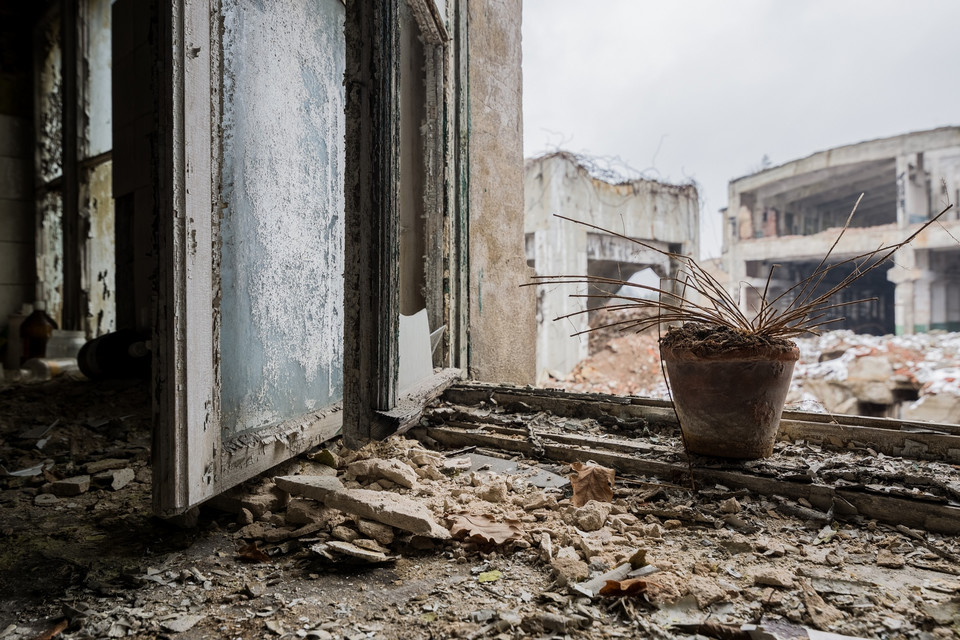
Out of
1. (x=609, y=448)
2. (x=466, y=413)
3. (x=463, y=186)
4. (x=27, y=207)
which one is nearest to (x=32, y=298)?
(x=27, y=207)

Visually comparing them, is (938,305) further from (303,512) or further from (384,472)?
(303,512)

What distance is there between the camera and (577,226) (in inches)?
392

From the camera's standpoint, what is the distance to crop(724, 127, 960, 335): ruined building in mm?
13656

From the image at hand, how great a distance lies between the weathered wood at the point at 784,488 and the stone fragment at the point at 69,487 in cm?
148

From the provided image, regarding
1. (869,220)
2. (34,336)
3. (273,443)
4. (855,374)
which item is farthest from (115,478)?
(869,220)

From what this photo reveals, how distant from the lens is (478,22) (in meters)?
3.33

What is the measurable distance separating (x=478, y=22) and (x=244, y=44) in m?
2.15

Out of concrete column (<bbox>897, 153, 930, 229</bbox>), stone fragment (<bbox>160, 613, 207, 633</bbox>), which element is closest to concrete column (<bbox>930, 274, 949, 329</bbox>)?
concrete column (<bbox>897, 153, 930, 229</bbox>)

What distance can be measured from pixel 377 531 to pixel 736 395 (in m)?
1.23

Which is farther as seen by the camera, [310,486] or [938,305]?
[938,305]

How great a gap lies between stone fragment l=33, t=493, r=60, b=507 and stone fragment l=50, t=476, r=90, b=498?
0.02 m

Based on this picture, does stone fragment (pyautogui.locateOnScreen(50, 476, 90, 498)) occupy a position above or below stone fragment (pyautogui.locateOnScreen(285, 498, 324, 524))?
below

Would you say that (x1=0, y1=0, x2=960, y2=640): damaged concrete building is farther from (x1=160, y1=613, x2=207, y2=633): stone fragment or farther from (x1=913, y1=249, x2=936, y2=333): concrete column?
(x1=913, y1=249, x2=936, y2=333): concrete column

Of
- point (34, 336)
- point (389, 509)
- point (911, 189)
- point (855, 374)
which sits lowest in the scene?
point (855, 374)
